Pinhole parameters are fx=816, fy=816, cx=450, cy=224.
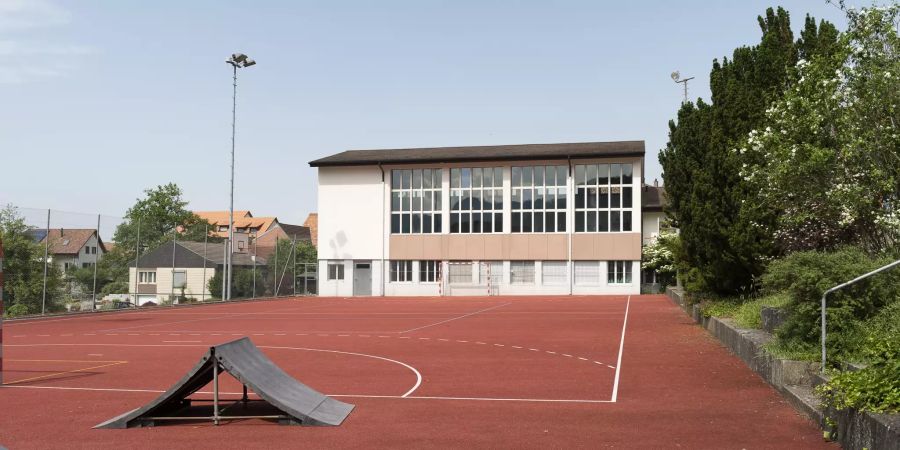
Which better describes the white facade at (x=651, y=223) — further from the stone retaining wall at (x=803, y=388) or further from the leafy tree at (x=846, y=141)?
the leafy tree at (x=846, y=141)

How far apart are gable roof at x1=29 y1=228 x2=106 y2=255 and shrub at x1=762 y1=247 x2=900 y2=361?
1149 inches

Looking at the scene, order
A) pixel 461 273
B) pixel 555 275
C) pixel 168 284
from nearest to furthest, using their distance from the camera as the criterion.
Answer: pixel 168 284 → pixel 555 275 → pixel 461 273

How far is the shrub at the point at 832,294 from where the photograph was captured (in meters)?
10.5

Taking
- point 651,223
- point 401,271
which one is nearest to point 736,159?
point 401,271

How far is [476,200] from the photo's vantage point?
5834cm

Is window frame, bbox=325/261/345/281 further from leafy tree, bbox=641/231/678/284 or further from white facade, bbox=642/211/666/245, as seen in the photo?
white facade, bbox=642/211/666/245

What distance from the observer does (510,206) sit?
57562 millimetres

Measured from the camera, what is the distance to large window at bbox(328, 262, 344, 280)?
60562mm

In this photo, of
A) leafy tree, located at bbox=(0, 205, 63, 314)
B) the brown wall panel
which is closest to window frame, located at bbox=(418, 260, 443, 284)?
the brown wall panel

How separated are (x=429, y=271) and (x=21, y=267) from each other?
1229 inches

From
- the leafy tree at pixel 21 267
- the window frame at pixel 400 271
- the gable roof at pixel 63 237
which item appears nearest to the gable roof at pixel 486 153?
the window frame at pixel 400 271

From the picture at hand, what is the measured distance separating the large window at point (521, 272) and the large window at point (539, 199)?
230 cm

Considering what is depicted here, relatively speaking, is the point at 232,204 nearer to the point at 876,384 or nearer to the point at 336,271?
the point at 336,271

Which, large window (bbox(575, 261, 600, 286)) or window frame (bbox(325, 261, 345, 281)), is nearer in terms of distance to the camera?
large window (bbox(575, 261, 600, 286))
